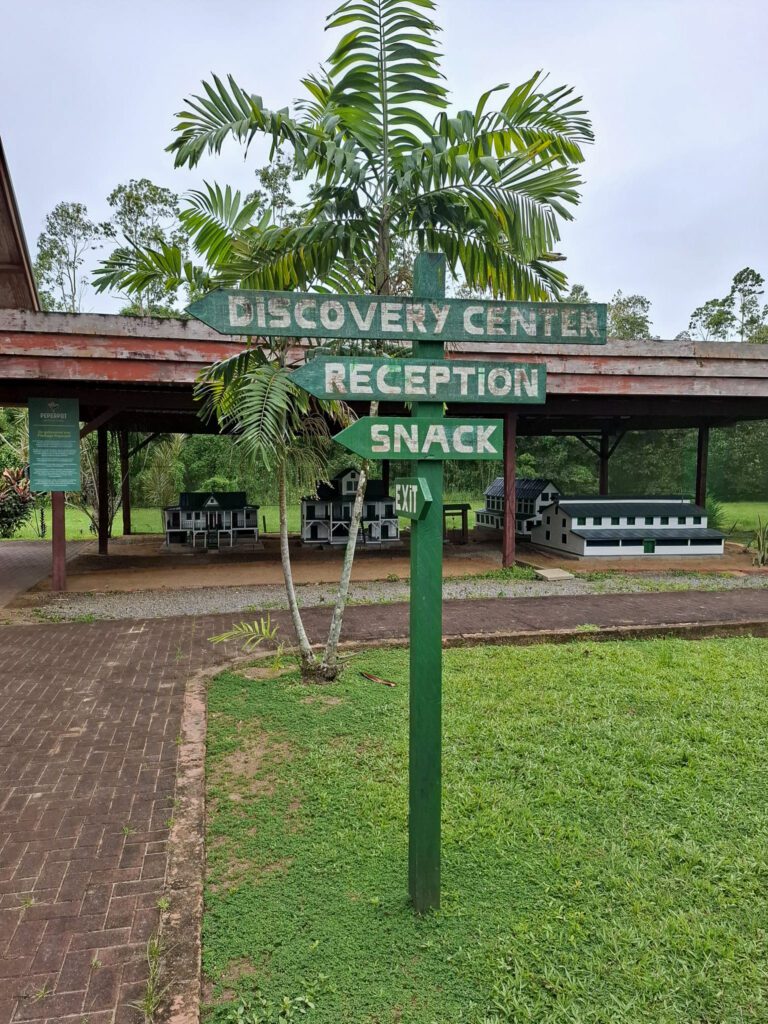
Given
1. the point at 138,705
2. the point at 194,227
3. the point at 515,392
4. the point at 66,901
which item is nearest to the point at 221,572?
the point at 138,705

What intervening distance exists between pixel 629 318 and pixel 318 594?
90.4 feet

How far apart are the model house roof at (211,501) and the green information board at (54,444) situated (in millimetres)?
5401

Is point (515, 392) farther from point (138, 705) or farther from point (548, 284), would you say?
point (138, 705)

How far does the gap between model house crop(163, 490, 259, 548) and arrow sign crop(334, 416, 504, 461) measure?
1261 cm

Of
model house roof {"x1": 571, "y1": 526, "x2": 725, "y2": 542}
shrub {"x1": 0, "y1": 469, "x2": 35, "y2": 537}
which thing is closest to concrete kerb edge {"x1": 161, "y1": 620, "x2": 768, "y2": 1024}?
model house roof {"x1": 571, "y1": 526, "x2": 725, "y2": 542}

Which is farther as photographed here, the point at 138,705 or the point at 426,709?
the point at 138,705

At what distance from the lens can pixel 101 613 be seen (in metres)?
8.25

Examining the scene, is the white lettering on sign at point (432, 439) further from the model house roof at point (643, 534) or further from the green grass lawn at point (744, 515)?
the green grass lawn at point (744, 515)

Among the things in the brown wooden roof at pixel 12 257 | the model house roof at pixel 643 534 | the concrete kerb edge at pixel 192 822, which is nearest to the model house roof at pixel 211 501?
the brown wooden roof at pixel 12 257

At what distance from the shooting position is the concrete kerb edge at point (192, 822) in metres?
2.33

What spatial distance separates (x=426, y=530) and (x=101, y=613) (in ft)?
22.3

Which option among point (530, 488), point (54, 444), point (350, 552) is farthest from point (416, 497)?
point (530, 488)

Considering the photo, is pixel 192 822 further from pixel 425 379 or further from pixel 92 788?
pixel 425 379

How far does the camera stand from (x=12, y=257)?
11266 millimetres
